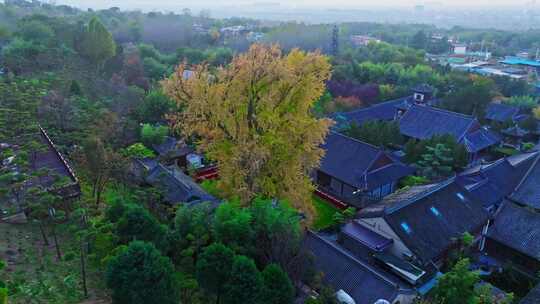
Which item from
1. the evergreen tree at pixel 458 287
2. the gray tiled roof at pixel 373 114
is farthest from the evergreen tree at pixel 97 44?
the evergreen tree at pixel 458 287

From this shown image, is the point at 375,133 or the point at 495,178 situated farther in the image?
the point at 375,133

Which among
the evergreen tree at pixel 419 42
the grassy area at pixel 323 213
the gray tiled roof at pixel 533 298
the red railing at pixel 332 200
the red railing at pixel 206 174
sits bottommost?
the grassy area at pixel 323 213

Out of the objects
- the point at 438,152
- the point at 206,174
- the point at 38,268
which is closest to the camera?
the point at 38,268

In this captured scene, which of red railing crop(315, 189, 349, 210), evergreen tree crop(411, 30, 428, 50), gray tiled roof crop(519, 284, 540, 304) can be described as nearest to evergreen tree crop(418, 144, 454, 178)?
red railing crop(315, 189, 349, 210)

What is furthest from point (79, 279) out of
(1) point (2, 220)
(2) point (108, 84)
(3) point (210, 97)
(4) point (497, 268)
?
(2) point (108, 84)

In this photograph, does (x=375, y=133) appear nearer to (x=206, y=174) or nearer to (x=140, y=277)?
(x=206, y=174)

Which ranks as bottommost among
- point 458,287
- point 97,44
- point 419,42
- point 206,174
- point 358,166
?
point 206,174

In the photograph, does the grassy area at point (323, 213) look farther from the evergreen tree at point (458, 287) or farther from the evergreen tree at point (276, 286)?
the evergreen tree at point (276, 286)

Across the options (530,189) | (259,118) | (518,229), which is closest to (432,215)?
(518,229)
